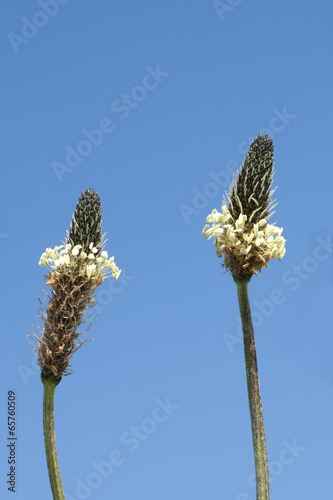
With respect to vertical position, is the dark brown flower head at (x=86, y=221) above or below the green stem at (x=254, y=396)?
above

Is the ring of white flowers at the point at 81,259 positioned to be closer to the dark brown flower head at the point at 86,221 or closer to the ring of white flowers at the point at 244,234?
the dark brown flower head at the point at 86,221

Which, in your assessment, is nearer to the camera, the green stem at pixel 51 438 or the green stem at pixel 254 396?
the green stem at pixel 254 396

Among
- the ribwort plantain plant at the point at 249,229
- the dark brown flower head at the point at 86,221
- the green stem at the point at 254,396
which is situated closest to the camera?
the green stem at the point at 254,396

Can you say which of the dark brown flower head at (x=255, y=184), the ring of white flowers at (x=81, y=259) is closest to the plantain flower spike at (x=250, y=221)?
the dark brown flower head at (x=255, y=184)

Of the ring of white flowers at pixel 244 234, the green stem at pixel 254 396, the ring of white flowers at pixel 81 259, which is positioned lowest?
the green stem at pixel 254 396

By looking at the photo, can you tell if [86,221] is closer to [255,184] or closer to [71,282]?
[71,282]

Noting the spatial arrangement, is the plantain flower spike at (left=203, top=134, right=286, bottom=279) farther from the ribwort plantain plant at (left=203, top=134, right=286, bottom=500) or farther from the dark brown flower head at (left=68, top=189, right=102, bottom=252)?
the dark brown flower head at (left=68, top=189, right=102, bottom=252)

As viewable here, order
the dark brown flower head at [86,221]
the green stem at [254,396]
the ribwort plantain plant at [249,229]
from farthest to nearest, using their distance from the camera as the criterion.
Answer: the dark brown flower head at [86,221], the ribwort plantain plant at [249,229], the green stem at [254,396]
